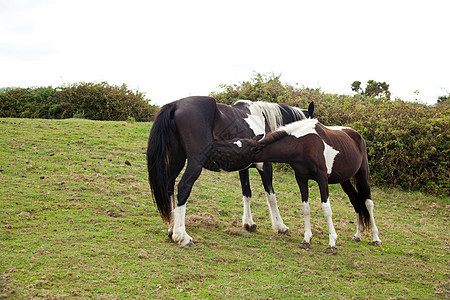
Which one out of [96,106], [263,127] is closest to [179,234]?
[263,127]

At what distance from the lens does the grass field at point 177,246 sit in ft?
12.1

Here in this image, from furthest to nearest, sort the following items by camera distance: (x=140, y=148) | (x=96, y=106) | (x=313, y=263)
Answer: (x=96, y=106) → (x=140, y=148) → (x=313, y=263)

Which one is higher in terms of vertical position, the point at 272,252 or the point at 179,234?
the point at 179,234

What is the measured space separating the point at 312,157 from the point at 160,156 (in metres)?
2.16

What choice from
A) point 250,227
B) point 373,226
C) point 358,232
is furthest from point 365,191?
point 250,227

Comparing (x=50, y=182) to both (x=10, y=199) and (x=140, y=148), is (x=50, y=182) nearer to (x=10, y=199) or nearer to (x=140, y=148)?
(x=10, y=199)

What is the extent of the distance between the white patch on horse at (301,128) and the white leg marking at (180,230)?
6.15 feet

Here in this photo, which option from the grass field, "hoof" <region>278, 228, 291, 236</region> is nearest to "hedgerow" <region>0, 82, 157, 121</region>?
the grass field

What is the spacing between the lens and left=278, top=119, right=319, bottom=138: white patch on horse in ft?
17.2

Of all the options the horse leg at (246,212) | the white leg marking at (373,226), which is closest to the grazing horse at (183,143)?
the horse leg at (246,212)

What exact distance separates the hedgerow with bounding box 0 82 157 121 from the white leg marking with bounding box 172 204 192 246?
10.8 m

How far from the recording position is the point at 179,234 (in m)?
4.88

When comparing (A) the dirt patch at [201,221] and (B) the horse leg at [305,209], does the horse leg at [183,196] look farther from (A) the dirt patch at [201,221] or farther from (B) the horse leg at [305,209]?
(B) the horse leg at [305,209]

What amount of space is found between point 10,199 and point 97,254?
97.3 inches
